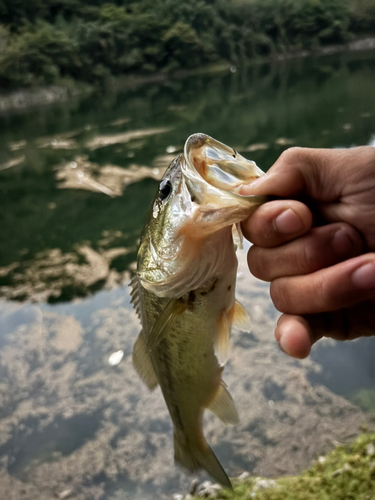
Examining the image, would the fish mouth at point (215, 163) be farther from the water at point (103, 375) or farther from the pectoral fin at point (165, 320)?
the water at point (103, 375)

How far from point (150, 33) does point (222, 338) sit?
4291 cm

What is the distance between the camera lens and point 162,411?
10.1 feet

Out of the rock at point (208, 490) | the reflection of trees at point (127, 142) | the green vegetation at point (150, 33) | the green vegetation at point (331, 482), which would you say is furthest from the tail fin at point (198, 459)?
the green vegetation at point (150, 33)

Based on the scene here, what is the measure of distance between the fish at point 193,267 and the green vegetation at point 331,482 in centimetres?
93

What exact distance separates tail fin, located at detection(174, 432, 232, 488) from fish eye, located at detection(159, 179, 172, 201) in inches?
45.9

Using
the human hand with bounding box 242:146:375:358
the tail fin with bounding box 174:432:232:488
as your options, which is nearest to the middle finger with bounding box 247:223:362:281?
the human hand with bounding box 242:146:375:358

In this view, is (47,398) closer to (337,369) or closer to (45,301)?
(45,301)

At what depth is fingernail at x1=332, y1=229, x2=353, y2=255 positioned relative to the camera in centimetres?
118

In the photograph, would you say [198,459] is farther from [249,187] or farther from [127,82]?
[127,82]

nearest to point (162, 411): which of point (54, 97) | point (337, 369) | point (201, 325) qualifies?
point (337, 369)

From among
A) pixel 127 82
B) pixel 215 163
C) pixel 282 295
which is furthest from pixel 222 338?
pixel 127 82

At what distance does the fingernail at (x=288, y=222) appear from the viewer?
1.12m

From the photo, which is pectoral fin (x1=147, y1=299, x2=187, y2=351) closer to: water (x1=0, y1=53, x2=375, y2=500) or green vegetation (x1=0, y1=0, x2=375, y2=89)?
water (x1=0, y1=53, x2=375, y2=500)

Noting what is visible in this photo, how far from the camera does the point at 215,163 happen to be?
3.73 ft
